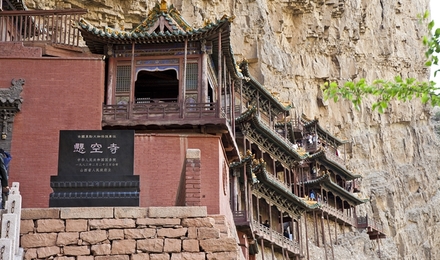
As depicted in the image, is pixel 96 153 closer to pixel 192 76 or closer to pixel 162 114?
pixel 162 114

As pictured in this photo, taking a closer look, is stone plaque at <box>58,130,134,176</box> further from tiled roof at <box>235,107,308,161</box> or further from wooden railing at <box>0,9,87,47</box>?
tiled roof at <box>235,107,308,161</box>

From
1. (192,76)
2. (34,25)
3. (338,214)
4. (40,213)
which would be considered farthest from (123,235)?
(338,214)

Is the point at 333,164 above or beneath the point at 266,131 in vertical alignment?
above

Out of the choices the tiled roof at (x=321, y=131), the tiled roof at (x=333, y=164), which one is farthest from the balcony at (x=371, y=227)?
the tiled roof at (x=321, y=131)

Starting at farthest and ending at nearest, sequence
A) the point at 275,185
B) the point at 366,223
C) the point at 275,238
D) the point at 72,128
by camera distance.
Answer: the point at 366,223 < the point at 275,238 < the point at 275,185 < the point at 72,128

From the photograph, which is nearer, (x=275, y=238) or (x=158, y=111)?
(x=158, y=111)

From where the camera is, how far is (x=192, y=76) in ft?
71.3

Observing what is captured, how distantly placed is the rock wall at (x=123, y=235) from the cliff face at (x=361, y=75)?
95.5 ft

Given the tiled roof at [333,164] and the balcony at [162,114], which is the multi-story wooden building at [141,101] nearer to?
the balcony at [162,114]

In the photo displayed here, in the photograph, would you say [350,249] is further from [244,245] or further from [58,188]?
[58,188]

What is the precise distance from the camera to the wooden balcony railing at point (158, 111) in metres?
20.7

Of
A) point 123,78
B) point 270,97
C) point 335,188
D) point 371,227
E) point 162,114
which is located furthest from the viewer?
point 371,227

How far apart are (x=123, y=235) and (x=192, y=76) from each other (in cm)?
1010

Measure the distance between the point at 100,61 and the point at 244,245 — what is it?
8.71m
